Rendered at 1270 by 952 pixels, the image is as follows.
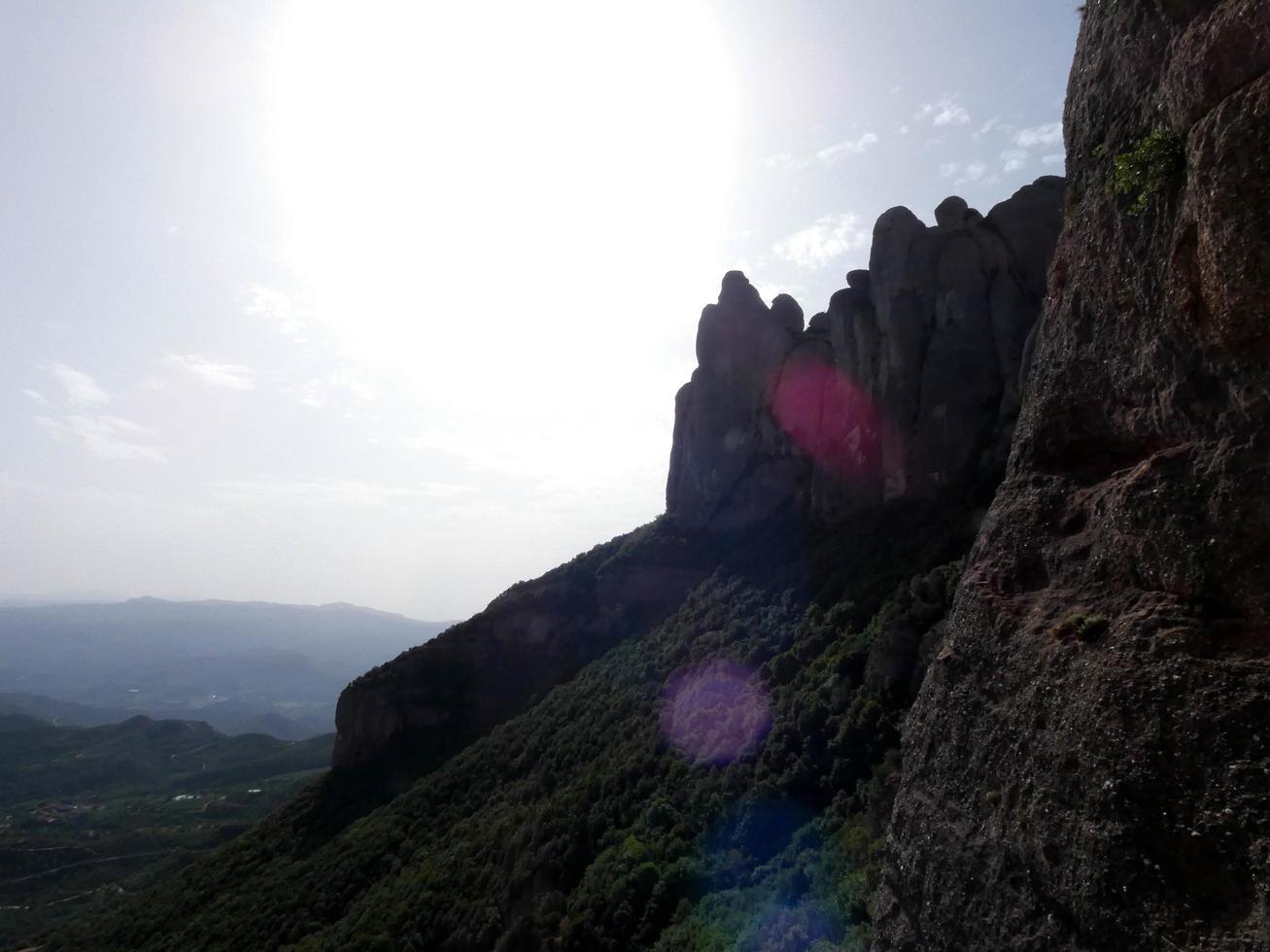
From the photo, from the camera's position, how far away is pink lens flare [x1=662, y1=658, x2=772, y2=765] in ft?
97.5

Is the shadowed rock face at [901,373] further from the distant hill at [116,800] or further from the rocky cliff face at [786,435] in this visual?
the distant hill at [116,800]

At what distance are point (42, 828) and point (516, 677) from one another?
3498 inches

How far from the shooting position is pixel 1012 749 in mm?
9945

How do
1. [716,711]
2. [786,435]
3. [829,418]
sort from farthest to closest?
[786,435], [829,418], [716,711]

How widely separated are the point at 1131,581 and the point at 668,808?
2314 centimetres

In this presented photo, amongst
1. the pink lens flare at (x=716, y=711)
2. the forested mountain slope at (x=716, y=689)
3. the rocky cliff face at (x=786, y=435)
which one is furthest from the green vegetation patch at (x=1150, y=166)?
the pink lens flare at (x=716, y=711)

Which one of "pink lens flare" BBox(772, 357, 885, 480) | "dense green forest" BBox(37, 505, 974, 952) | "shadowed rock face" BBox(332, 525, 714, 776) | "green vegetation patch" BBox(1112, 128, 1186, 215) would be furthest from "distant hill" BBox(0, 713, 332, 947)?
"green vegetation patch" BBox(1112, 128, 1186, 215)

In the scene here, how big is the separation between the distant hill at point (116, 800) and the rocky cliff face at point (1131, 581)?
87295mm

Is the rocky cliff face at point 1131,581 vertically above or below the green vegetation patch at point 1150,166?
below

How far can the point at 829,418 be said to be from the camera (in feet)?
147

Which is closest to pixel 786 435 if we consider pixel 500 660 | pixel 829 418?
pixel 829 418

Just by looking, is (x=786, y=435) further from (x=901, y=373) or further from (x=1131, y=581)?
(x=1131, y=581)

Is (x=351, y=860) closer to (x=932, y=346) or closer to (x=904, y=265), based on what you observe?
(x=932, y=346)

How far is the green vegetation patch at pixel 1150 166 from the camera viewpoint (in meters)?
9.16
